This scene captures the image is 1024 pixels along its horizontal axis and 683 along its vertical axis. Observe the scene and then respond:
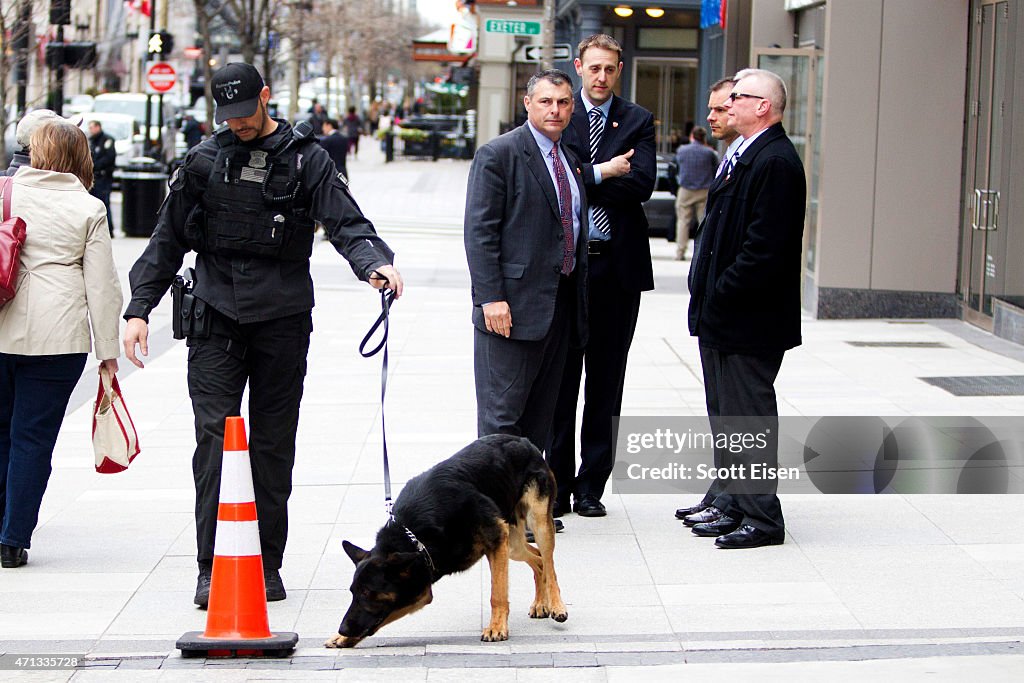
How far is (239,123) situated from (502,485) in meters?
1.64

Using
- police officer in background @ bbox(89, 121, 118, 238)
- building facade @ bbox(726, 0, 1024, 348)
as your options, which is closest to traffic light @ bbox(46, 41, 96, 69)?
police officer in background @ bbox(89, 121, 118, 238)

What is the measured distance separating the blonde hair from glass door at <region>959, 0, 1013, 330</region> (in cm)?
876

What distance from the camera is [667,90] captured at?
36.2 m

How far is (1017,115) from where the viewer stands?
12211 millimetres

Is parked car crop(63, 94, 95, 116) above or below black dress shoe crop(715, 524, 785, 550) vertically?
above

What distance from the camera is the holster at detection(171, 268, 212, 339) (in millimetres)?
5359

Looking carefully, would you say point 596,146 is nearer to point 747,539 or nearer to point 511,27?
point 747,539

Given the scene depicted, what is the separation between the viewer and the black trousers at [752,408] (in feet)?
20.7

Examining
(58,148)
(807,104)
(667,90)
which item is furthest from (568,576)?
(667,90)

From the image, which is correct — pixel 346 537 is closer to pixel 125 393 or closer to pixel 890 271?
pixel 125 393

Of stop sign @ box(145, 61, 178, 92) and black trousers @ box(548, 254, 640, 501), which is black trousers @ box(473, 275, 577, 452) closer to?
black trousers @ box(548, 254, 640, 501)

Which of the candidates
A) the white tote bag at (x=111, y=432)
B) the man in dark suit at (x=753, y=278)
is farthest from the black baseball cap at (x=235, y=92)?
the man in dark suit at (x=753, y=278)

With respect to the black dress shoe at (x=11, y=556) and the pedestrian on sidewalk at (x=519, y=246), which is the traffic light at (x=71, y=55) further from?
the pedestrian on sidewalk at (x=519, y=246)

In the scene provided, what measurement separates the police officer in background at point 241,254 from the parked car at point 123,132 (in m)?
27.8
